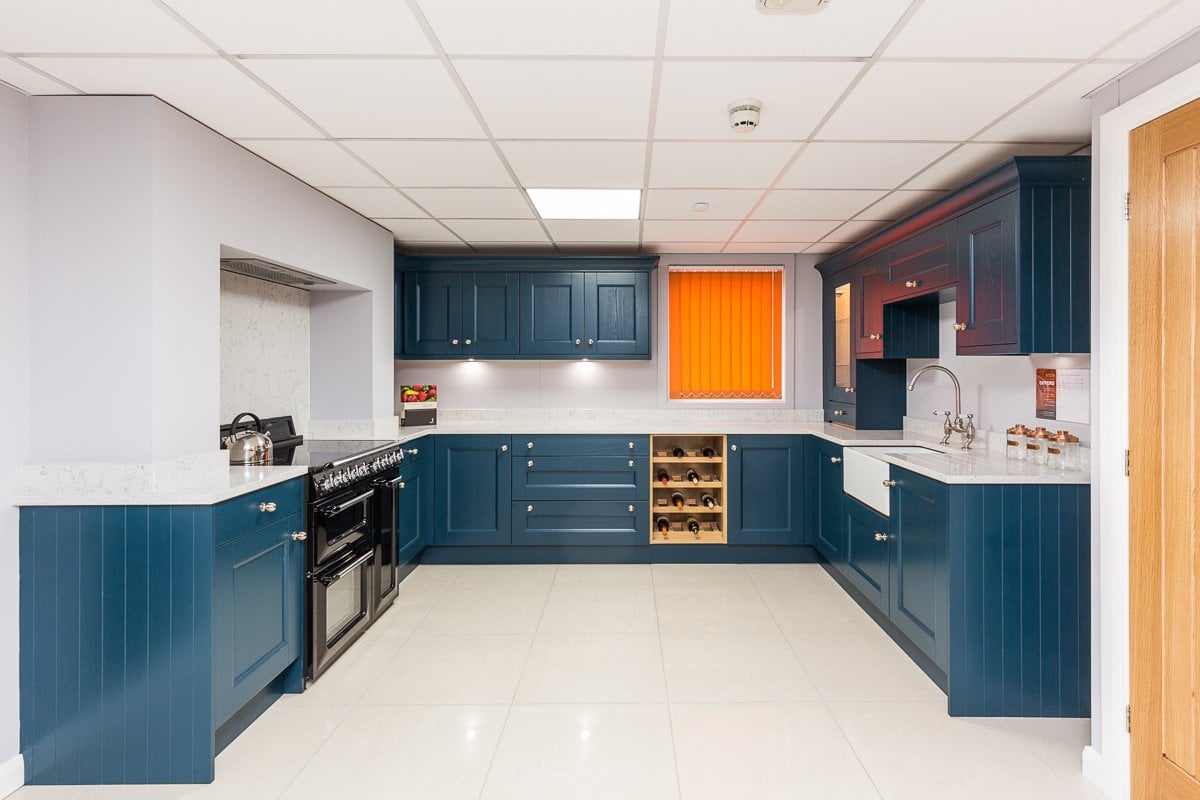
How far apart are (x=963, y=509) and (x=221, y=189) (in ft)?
10.5

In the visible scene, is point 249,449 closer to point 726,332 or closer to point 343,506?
point 343,506

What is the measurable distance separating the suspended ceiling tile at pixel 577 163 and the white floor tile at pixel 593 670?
7.46 ft

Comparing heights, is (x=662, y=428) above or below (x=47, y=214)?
below

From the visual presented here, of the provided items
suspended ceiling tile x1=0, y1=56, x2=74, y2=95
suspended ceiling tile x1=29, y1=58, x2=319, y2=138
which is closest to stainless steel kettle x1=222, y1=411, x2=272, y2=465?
suspended ceiling tile x1=29, y1=58, x2=319, y2=138

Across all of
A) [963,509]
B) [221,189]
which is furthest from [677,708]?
[221,189]

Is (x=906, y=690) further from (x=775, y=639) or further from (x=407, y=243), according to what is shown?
(x=407, y=243)

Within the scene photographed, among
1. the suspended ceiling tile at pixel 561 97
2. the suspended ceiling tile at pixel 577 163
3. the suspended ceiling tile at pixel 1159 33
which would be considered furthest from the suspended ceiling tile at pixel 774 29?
the suspended ceiling tile at pixel 577 163

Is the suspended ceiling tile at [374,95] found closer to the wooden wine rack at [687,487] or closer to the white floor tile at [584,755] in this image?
the white floor tile at [584,755]

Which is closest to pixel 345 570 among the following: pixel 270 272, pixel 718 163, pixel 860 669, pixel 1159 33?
pixel 270 272

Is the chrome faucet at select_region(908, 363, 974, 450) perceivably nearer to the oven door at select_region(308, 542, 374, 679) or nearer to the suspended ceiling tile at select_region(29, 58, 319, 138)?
the oven door at select_region(308, 542, 374, 679)

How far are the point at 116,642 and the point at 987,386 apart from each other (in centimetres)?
405

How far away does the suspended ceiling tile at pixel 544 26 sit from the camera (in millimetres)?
1752

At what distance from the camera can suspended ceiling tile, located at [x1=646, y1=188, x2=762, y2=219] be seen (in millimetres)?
3465

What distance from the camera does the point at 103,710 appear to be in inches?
87.4
